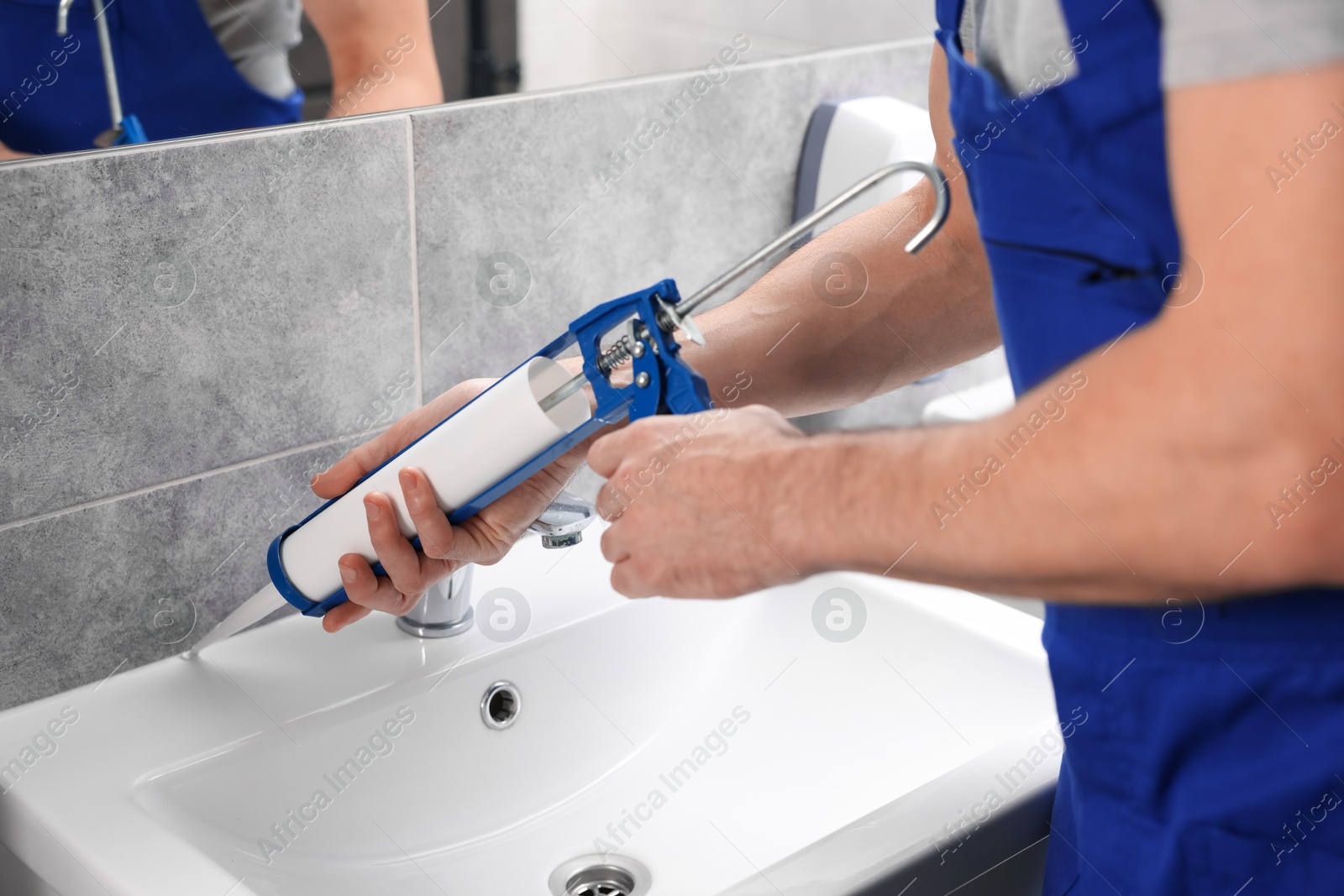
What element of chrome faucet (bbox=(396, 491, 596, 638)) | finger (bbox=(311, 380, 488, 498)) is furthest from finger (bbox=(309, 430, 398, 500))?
chrome faucet (bbox=(396, 491, 596, 638))

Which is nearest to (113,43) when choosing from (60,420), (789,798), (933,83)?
(60,420)

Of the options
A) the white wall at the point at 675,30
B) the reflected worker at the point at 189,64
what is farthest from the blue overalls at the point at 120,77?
the white wall at the point at 675,30

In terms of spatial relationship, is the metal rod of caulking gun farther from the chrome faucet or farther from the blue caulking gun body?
the chrome faucet

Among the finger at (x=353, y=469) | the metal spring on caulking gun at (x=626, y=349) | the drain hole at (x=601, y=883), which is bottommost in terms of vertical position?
the drain hole at (x=601, y=883)

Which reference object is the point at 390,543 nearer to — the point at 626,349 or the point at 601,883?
the point at 626,349

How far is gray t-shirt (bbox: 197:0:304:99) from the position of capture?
2.04ft

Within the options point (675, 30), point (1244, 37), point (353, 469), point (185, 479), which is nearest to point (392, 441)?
point (353, 469)

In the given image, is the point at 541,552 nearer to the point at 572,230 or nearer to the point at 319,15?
the point at 572,230

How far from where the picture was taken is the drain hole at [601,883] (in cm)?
72

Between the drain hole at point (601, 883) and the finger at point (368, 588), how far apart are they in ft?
0.69

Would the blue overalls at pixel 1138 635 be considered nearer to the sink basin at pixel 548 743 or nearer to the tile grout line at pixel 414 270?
the sink basin at pixel 548 743

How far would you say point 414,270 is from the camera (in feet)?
2.47

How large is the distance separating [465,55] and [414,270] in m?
0.13

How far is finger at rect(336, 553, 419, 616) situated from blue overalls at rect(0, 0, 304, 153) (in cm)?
25
